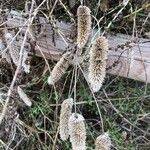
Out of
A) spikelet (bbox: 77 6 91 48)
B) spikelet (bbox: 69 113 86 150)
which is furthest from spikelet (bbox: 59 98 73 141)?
spikelet (bbox: 77 6 91 48)

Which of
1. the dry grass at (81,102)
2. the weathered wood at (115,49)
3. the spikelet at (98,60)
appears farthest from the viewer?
the dry grass at (81,102)

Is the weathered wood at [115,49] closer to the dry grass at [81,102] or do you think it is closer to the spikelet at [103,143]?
the dry grass at [81,102]

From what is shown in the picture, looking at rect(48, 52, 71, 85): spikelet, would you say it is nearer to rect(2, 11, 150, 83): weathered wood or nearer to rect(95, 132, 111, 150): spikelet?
rect(2, 11, 150, 83): weathered wood

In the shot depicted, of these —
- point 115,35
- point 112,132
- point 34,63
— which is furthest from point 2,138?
point 115,35

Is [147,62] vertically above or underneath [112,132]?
above

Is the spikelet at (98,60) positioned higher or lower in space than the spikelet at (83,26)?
lower

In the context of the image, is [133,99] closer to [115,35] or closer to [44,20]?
[115,35]

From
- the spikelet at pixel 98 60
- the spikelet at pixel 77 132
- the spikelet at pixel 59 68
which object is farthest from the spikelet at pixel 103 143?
the spikelet at pixel 59 68

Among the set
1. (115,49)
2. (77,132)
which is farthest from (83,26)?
(77,132)
